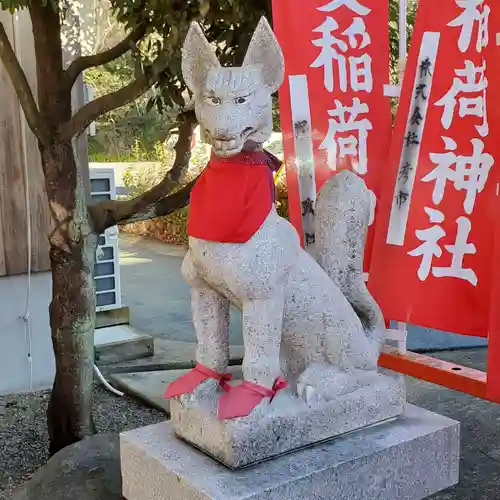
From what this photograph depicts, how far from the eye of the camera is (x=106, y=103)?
3021 mm

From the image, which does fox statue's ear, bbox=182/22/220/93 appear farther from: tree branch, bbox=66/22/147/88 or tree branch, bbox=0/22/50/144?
tree branch, bbox=0/22/50/144

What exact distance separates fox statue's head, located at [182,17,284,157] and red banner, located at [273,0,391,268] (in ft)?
2.98

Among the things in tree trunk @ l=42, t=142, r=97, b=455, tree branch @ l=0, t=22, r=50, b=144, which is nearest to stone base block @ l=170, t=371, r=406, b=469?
tree trunk @ l=42, t=142, r=97, b=455

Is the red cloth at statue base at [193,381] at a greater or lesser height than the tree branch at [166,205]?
lesser

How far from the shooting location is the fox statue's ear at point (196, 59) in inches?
73.4

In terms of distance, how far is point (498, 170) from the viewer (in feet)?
8.38

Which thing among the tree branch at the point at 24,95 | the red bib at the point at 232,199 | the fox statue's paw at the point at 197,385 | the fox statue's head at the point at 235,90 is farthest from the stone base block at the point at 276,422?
the tree branch at the point at 24,95

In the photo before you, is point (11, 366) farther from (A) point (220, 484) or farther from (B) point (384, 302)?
(A) point (220, 484)

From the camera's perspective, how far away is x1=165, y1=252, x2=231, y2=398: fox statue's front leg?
76.7 inches

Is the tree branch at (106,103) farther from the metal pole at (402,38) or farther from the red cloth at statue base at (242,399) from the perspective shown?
the red cloth at statue base at (242,399)

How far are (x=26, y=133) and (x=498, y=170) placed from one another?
2781 millimetres

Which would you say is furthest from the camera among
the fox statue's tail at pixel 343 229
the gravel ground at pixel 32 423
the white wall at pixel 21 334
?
the white wall at pixel 21 334

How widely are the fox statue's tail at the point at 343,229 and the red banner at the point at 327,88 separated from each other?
576mm

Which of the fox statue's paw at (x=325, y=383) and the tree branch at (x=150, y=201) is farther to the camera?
the tree branch at (x=150, y=201)
